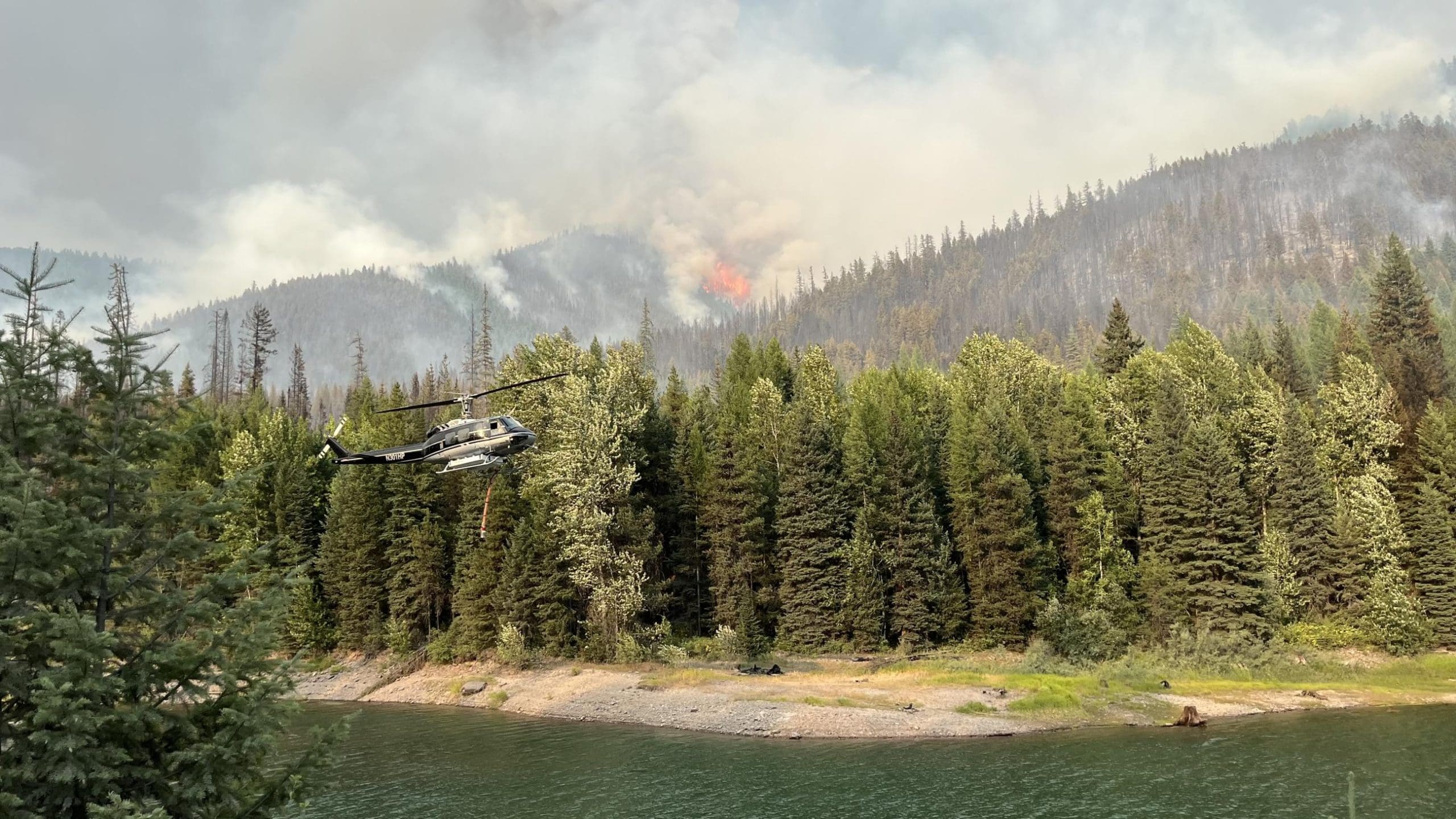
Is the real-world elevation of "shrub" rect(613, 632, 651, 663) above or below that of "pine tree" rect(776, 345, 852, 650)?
below

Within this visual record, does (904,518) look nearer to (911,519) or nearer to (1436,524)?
(911,519)

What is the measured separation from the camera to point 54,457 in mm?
15484

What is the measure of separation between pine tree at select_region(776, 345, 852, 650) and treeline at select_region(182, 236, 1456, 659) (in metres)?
0.24

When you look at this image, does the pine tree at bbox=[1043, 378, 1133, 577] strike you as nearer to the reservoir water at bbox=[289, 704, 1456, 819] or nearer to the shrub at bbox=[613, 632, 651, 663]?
the reservoir water at bbox=[289, 704, 1456, 819]

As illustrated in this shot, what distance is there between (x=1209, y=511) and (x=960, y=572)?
20.2 meters

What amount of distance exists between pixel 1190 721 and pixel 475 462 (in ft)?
142

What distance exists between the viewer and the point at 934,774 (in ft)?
135

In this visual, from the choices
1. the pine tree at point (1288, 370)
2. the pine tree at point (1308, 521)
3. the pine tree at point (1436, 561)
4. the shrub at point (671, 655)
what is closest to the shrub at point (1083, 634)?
the pine tree at point (1308, 521)

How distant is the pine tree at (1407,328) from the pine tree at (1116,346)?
2222cm

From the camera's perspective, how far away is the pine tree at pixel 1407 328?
8400 centimetres

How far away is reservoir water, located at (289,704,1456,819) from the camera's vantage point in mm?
35844

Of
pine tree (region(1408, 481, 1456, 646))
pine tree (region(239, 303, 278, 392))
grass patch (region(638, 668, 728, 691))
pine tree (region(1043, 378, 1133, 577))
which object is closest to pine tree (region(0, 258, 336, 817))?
grass patch (region(638, 668, 728, 691))

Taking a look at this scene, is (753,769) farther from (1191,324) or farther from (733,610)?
(1191,324)

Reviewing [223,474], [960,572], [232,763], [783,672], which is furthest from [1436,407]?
[223,474]
